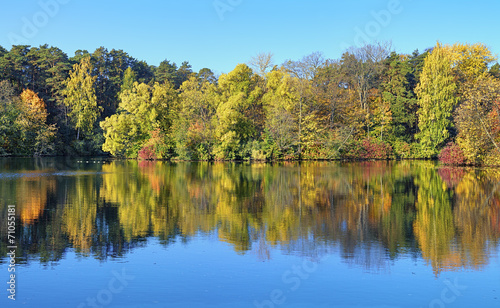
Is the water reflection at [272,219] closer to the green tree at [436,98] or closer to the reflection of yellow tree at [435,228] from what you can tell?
the reflection of yellow tree at [435,228]

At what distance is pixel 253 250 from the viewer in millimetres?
10242

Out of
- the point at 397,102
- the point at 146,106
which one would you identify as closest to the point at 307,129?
the point at 397,102

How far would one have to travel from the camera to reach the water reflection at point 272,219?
404 inches

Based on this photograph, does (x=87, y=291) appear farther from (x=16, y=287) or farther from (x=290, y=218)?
(x=290, y=218)

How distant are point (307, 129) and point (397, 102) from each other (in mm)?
13792

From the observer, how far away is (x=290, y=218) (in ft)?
45.6

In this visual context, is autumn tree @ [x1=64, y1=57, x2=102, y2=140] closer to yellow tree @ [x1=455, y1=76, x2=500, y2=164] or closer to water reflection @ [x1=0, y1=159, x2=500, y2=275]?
water reflection @ [x1=0, y1=159, x2=500, y2=275]

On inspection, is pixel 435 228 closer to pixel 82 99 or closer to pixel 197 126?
pixel 197 126

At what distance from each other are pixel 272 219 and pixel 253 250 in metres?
3.63

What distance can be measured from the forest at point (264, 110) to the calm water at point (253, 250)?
32.9m

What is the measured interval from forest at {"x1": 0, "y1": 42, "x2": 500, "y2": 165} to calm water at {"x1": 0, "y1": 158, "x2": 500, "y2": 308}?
108 feet

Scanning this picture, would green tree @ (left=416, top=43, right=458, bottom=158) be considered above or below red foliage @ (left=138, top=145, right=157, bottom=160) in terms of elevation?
above

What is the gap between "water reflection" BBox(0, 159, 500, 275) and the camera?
10258 mm

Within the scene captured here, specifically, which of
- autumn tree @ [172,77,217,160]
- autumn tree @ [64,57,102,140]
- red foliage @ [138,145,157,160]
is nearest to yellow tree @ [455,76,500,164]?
autumn tree @ [172,77,217,160]
